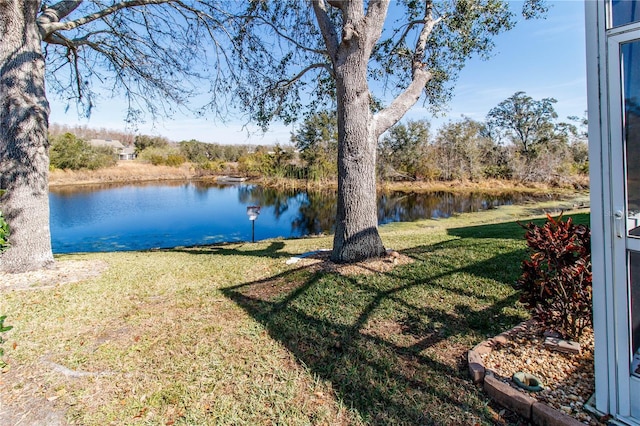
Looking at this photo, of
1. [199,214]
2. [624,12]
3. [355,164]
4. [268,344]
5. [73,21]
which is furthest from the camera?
[199,214]

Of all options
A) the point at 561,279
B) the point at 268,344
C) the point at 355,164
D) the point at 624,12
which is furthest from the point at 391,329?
the point at 624,12

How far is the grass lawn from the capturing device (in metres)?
1.95

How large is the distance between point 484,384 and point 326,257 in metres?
3.10

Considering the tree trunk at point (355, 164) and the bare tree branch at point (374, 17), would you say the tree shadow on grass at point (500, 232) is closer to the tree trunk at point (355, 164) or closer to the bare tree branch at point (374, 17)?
the tree trunk at point (355, 164)

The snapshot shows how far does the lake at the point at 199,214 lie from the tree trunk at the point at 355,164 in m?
7.78

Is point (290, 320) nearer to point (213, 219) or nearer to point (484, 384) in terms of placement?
point (484, 384)

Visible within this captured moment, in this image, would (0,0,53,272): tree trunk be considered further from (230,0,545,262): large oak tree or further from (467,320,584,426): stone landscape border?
(467,320,584,426): stone landscape border

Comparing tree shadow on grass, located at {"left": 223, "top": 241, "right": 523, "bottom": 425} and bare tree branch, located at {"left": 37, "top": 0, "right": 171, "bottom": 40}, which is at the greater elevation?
bare tree branch, located at {"left": 37, "top": 0, "right": 171, "bottom": 40}

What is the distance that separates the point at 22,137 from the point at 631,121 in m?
6.50

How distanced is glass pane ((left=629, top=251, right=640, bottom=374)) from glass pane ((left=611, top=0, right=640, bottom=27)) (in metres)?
1.12

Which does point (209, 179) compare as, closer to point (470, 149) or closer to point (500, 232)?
point (470, 149)

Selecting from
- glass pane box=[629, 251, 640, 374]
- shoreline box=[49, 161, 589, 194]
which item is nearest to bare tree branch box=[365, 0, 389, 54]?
glass pane box=[629, 251, 640, 374]

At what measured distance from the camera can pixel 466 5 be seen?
5969 mm

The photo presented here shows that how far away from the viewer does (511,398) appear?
6.17 ft
